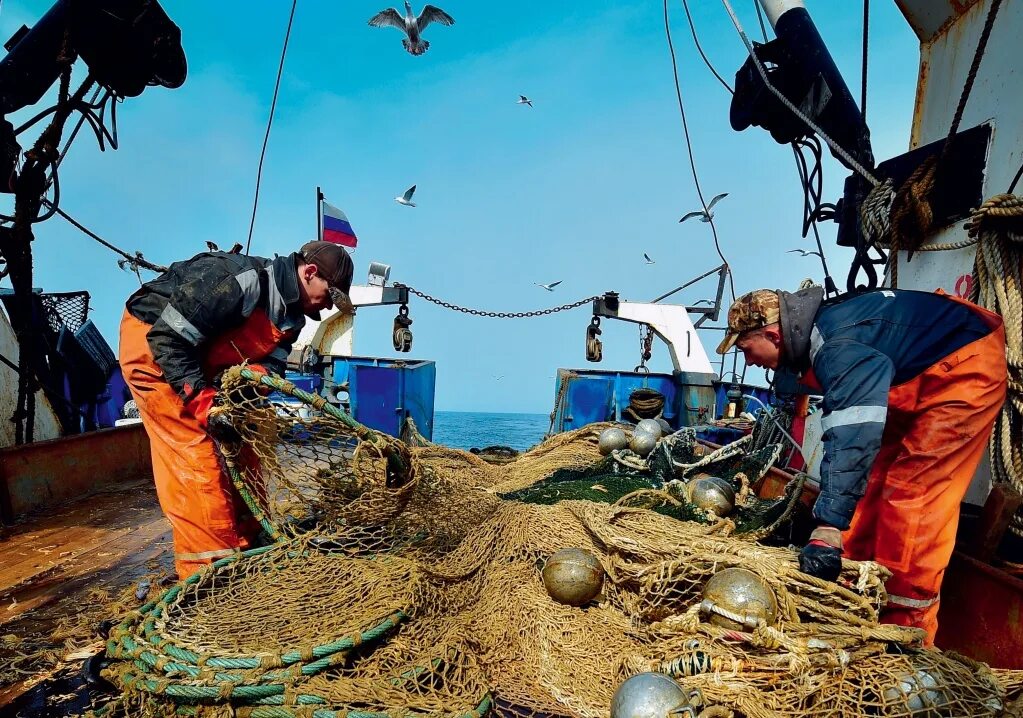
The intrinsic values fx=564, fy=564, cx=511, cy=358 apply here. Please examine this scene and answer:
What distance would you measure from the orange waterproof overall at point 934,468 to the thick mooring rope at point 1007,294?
0.28 meters

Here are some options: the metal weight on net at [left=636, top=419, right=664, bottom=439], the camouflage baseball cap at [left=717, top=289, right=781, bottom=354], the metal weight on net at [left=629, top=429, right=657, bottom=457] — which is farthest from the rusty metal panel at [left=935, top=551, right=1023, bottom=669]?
the metal weight on net at [left=636, top=419, right=664, bottom=439]

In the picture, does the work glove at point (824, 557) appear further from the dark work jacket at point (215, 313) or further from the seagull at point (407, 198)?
the seagull at point (407, 198)

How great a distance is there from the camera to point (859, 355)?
7.47 ft

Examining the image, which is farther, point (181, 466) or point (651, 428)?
point (651, 428)

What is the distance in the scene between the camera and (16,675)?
2086mm

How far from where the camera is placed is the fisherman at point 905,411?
2205 mm

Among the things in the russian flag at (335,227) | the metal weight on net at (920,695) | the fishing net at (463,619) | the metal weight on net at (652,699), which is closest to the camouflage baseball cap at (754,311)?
the fishing net at (463,619)

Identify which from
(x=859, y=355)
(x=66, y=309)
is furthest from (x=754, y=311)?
(x=66, y=309)

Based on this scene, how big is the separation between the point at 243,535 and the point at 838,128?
5.14 metres

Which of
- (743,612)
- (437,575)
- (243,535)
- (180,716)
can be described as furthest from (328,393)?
(743,612)

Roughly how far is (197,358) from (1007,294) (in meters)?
3.97

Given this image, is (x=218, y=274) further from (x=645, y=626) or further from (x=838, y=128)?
(x=838, y=128)

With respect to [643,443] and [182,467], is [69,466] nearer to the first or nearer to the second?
[182,467]

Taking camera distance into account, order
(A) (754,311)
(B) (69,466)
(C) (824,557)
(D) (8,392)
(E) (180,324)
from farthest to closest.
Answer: (D) (8,392), (B) (69,466), (E) (180,324), (A) (754,311), (C) (824,557)
